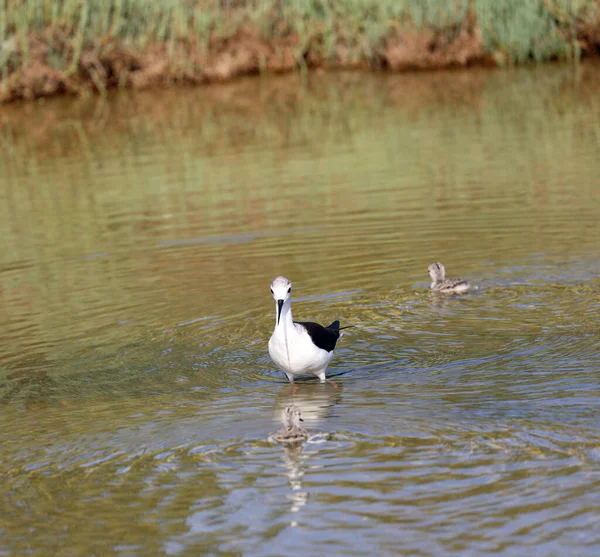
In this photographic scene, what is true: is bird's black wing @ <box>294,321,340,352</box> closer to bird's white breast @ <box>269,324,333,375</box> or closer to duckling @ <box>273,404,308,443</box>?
bird's white breast @ <box>269,324,333,375</box>

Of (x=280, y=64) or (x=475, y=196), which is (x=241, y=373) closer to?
(x=475, y=196)

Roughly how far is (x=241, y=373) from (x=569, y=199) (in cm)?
658

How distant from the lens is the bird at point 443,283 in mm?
9984

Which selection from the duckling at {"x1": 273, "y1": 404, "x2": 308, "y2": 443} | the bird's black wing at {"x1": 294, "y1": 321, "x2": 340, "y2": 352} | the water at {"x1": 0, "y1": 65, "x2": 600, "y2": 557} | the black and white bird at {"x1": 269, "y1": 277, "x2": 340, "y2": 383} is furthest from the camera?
the bird's black wing at {"x1": 294, "y1": 321, "x2": 340, "y2": 352}

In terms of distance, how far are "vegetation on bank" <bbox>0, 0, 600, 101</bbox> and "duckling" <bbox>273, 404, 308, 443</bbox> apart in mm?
21422

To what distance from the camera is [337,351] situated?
8.97 meters

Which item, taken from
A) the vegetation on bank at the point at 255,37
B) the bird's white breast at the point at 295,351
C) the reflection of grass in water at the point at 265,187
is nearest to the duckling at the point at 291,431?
the bird's white breast at the point at 295,351

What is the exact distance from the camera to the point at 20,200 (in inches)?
669

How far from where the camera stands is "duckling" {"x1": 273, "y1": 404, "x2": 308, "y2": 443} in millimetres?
6477

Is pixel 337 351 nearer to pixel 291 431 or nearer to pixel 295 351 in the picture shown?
pixel 295 351

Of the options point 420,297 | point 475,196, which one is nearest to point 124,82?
point 475,196

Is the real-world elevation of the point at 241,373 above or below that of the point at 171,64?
below

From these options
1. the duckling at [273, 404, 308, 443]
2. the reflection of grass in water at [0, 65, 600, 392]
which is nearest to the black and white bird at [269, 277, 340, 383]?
the duckling at [273, 404, 308, 443]

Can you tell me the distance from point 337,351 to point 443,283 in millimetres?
1581
